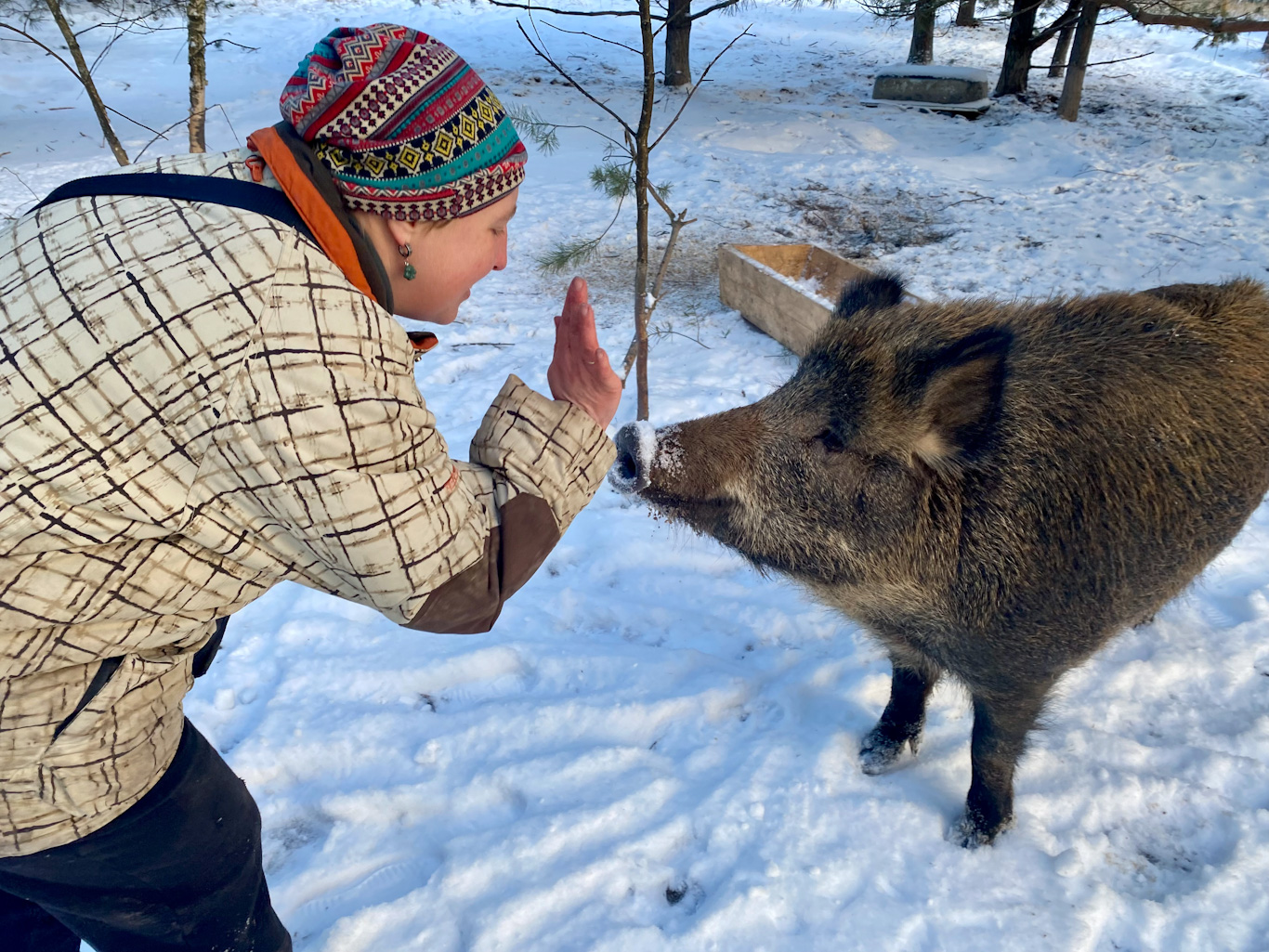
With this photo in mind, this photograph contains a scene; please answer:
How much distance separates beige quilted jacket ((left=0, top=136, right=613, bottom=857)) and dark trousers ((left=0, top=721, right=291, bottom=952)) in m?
0.11

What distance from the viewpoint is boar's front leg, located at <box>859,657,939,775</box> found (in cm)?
262

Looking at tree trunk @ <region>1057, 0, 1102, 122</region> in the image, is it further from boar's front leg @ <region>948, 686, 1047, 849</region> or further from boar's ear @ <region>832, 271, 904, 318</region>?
boar's front leg @ <region>948, 686, 1047, 849</region>

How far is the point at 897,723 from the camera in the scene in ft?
8.70

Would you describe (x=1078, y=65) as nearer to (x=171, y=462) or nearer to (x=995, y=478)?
(x=995, y=478)

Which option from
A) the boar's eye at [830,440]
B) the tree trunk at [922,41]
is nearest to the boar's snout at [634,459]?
the boar's eye at [830,440]

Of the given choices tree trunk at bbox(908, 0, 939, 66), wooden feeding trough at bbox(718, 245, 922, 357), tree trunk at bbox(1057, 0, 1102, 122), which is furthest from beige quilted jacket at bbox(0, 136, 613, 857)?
tree trunk at bbox(908, 0, 939, 66)

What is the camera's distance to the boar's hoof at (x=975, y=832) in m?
2.38

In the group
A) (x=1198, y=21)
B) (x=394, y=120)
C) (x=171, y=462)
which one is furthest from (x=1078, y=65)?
(x=171, y=462)

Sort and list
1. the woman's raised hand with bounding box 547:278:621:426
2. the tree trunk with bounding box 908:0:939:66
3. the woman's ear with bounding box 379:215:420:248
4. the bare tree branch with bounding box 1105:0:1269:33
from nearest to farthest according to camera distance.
Result: the woman's ear with bounding box 379:215:420:248
the woman's raised hand with bounding box 547:278:621:426
the bare tree branch with bounding box 1105:0:1269:33
the tree trunk with bounding box 908:0:939:66

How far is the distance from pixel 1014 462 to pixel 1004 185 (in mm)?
7362

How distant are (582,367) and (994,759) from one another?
5.57ft

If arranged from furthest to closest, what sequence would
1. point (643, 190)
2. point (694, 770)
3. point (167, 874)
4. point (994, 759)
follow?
1. point (643, 190)
2. point (694, 770)
3. point (994, 759)
4. point (167, 874)

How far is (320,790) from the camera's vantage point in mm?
2539

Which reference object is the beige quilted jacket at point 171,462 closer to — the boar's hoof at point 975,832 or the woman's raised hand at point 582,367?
the woman's raised hand at point 582,367
